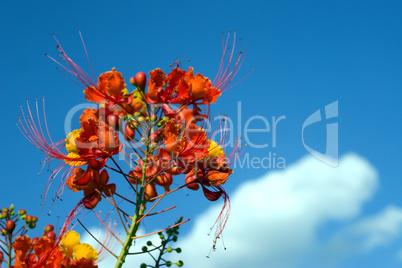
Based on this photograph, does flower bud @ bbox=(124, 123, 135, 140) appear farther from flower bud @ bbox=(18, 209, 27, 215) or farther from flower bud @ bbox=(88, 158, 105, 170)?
flower bud @ bbox=(18, 209, 27, 215)

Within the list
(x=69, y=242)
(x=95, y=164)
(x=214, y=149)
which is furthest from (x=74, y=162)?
(x=214, y=149)

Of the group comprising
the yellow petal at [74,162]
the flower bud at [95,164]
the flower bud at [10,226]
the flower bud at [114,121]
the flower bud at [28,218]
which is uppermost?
the flower bud at [114,121]

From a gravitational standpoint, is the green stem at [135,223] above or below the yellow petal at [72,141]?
below

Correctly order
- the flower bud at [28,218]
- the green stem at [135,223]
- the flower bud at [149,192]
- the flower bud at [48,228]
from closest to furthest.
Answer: the green stem at [135,223] < the flower bud at [149,192] < the flower bud at [48,228] < the flower bud at [28,218]

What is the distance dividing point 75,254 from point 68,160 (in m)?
0.66

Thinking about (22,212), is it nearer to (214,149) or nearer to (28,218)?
(28,218)

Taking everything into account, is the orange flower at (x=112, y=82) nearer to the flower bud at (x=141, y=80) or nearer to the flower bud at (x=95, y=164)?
the flower bud at (x=141, y=80)

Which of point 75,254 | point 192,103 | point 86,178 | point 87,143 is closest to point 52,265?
point 75,254

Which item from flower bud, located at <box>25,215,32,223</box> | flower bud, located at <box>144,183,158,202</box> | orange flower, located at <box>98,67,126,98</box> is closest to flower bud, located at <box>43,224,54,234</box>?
flower bud, located at <box>25,215,32,223</box>

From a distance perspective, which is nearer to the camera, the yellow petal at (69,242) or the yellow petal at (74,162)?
the yellow petal at (69,242)

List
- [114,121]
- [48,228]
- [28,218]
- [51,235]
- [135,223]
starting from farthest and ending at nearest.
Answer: [28,218] < [48,228] < [51,235] < [114,121] < [135,223]

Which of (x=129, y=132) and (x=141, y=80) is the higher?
(x=141, y=80)

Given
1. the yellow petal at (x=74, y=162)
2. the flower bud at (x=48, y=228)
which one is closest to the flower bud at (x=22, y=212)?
the flower bud at (x=48, y=228)

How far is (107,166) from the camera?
2.96m
